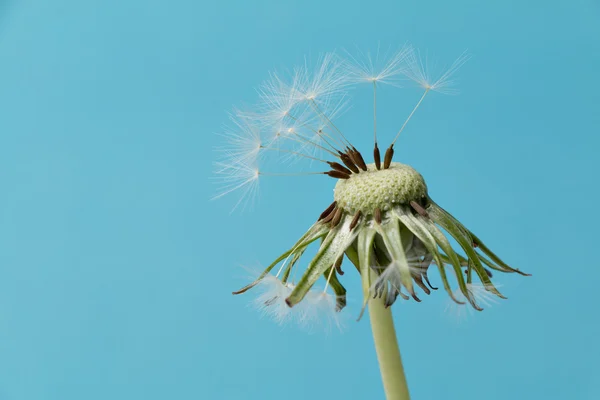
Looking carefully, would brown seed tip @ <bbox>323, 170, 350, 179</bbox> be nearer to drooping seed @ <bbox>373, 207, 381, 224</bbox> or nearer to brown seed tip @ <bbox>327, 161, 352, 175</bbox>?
brown seed tip @ <bbox>327, 161, 352, 175</bbox>

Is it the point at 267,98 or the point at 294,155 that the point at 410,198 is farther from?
the point at 267,98

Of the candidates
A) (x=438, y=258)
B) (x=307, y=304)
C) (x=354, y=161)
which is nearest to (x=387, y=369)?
(x=307, y=304)

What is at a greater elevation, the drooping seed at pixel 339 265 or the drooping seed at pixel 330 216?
the drooping seed at pixel 330 216

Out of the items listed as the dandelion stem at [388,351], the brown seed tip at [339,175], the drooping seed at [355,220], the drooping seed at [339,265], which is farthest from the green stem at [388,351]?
the brown seed tip at [339,175]

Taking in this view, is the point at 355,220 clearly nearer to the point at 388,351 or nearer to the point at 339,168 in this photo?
the point at 339,168

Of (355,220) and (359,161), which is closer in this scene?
(355,220)

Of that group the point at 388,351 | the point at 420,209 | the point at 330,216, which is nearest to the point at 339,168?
the point at 330,216

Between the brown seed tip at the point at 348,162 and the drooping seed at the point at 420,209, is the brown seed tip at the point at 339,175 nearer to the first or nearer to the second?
the brown seed tip at the point at 348,162
